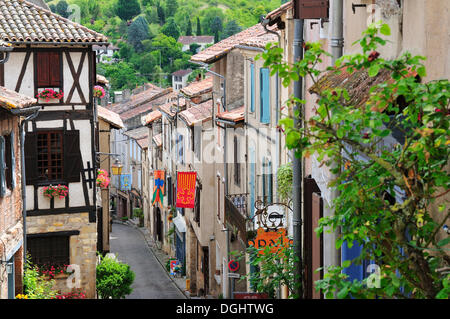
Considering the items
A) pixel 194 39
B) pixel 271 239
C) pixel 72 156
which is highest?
pixel 194 39

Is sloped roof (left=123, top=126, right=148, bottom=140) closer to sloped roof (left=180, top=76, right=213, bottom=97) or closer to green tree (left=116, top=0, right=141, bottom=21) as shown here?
sloped roof (left=180, top=76, right=213, bottom=97)

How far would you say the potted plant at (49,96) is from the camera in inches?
863

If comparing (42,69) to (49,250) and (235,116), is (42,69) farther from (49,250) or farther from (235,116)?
(235,116)

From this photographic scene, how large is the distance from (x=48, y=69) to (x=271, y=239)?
10330 mm

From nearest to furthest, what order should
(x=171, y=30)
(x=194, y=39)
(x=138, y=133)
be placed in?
1. (x=138, y=133)
2. (x=194, y=39)
3. (x=171, y=30)

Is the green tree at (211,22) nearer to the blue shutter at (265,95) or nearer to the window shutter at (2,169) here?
the blue shutter at (265,95)

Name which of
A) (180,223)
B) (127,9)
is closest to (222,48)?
(180,223)

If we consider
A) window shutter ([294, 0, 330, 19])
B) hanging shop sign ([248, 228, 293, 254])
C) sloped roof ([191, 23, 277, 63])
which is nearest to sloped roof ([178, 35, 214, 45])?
sloped roof ([191, 23, 277, 63])

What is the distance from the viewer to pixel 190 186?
29031 mm

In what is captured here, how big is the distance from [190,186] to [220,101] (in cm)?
384

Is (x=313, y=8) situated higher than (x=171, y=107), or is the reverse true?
(x=313, y=8)

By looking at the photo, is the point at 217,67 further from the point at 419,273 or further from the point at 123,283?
the point at 419,273

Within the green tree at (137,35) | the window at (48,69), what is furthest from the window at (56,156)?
the green tree at (137,35)

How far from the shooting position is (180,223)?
36875mm
